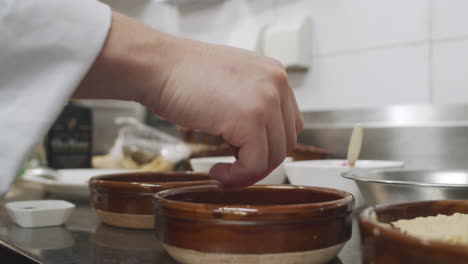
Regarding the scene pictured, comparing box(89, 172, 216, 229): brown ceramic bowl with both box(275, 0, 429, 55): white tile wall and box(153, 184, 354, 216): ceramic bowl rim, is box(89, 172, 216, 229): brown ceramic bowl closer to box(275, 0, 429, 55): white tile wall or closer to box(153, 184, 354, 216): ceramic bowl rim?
box(153, 184, 354, 216): ceramic bowl rim

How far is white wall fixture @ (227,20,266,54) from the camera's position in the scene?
1.94 metres

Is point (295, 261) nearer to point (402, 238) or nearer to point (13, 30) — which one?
point (402, 238)

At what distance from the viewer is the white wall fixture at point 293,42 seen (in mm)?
1777

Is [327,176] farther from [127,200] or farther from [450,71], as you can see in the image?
[450,71]

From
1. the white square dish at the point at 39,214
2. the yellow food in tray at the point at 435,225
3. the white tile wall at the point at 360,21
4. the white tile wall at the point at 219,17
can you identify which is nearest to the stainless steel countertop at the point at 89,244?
the white square dish at the point at 39,214

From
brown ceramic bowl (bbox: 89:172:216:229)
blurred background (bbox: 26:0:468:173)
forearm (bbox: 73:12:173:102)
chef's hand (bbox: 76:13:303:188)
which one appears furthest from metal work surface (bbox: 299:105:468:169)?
forearm (bbox: 73:12:173:102)

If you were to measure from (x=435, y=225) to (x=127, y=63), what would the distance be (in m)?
0.37

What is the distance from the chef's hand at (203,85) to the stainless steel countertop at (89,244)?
0.17 metres

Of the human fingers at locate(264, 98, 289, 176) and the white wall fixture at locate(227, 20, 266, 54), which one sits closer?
the human fingers at locate(264, 98, 289, 176)

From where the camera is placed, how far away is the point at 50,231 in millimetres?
828

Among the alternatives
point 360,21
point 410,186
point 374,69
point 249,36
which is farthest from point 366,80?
point 410,186

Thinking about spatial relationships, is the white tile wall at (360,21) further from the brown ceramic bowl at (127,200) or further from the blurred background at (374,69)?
the brown ceramic bowl at (127,200)

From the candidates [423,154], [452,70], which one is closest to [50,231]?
[423,154]

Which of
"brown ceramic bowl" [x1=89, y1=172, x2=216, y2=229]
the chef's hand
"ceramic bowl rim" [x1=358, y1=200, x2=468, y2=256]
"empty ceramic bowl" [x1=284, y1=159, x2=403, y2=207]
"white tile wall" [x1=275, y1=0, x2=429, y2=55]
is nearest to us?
"ceramic bowl rim" [x1=358, y1=200, x2=468, y2=256]
